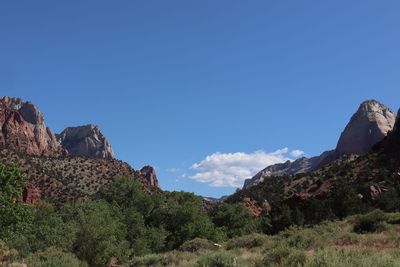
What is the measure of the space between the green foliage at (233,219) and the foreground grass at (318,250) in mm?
26341

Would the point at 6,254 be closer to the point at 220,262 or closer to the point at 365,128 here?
the point at 220,262

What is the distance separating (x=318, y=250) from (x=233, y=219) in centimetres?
5284

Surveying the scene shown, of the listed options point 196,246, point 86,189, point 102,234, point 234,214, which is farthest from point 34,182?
point 196,246

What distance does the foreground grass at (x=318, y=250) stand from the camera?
38.8 feet

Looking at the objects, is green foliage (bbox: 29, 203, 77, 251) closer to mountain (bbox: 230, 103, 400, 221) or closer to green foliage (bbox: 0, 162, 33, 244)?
green foliage (bbox: 0, 162, 33, 244)

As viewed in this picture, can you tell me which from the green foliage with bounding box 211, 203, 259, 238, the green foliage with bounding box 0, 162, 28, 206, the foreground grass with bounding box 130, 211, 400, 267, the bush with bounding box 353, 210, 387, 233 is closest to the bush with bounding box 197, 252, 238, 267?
the foreground grass with bounding box 130, 211, 400, 267

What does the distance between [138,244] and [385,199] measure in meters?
27.7

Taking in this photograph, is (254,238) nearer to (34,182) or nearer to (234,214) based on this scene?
(234,214)

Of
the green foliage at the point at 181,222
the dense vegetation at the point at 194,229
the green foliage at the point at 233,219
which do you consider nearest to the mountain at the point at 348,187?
the dense vegetation at the point at 194,229

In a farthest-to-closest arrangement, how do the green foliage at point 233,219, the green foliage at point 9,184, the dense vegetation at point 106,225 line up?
the green foliage at point 233,219 → the dense vegetation at point 106,225 → the green foliage at point 9,184

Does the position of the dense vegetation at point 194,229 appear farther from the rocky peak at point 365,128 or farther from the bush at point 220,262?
the rocky peak at point 365,128

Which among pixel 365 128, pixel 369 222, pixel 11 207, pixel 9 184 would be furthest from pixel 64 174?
pixel 365 128

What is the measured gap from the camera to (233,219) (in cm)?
6612

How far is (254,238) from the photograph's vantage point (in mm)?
33719
